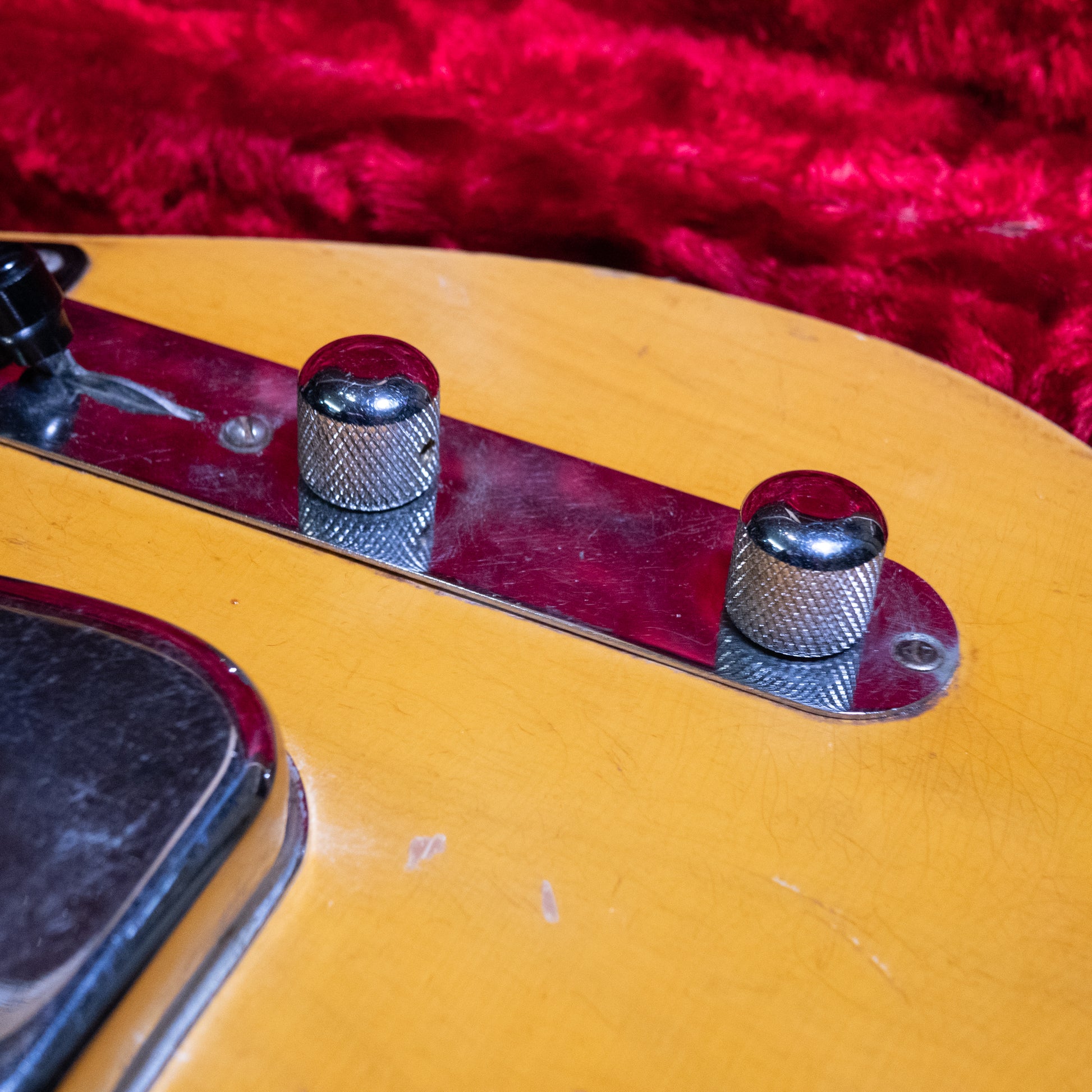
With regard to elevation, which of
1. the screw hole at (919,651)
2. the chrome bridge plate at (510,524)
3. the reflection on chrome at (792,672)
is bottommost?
the screw hole at (919,651)

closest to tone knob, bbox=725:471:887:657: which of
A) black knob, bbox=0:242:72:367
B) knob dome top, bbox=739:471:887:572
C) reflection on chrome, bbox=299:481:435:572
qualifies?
knob dome top, bbox=739:471:887:572

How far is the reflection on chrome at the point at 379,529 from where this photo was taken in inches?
19.7

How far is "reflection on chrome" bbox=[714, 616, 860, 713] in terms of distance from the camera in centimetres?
46

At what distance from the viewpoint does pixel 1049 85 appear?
78 centimetres

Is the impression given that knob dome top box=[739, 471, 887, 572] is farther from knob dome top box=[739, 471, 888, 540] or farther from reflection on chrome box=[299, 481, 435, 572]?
reflection on chrome box=[299, 481, 435, 572]

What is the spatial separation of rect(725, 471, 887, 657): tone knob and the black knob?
0.31 m

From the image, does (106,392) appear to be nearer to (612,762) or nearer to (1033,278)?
(612,762)

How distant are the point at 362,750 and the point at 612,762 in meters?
0.09

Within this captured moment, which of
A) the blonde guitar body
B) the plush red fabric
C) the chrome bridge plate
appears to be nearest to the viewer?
the blonde guitar body

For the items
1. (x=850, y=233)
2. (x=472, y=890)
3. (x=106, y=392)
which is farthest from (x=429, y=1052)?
(x=850, y=233)

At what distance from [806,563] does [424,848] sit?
167 millimetres

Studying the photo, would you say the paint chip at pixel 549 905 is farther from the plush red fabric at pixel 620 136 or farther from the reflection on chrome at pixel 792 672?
the plush red fabric at pixel 620 136

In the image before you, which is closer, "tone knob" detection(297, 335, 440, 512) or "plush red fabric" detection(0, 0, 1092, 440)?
"tone knob" detection(297, 335, 440, 512)

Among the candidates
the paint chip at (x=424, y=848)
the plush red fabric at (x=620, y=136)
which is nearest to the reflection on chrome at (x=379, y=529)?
the paint chip at (x=424, y=848)
